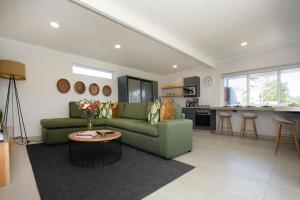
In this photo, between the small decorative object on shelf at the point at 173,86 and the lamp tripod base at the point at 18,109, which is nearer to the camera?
the lamp tripod base at the point at 18,109

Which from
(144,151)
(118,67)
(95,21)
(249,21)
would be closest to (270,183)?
(144,151)

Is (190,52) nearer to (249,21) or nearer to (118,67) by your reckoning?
(249,21)

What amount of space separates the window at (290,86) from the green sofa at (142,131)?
3.06 metres

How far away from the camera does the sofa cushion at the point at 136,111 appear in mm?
3877

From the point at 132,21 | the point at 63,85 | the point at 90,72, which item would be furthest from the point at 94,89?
the point at 132,21

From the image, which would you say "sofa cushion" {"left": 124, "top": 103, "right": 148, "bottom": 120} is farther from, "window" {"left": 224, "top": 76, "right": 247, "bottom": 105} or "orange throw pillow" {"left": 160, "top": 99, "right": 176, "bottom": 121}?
"window" {"left": 224, "top": 76, "right": 247, "bottom": 105}

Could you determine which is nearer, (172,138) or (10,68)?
(172,138)

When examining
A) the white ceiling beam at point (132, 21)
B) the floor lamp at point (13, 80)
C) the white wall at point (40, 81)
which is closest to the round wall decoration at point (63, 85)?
the white wall at point (40, 81)

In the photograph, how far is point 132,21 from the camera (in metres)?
2.54

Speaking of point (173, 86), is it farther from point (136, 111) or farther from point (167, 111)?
point (167, 111)

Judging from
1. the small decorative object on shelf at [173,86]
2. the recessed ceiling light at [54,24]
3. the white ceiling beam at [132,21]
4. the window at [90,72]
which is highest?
the recessed ceiling light at [54,24]

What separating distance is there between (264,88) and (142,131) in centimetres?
399

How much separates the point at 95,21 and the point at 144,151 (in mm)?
2655

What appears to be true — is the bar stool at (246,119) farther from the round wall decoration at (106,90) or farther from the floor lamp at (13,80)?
the floor lamp at (13,80)
